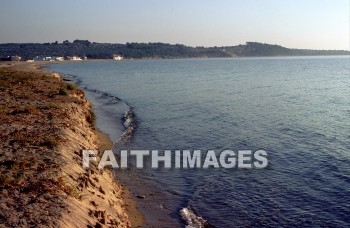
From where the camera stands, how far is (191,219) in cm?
1497

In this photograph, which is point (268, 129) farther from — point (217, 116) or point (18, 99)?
point (18, 99)

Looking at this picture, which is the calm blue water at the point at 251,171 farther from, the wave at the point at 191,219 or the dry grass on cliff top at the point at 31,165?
the dry grass on cliff top at the point at 31,165

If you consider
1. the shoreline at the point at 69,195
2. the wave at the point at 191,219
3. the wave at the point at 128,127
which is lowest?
→ the wave at the point at 191,219

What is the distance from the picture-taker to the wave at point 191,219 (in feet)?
47.5

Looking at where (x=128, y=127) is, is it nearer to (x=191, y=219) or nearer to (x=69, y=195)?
(x=191, y=219)

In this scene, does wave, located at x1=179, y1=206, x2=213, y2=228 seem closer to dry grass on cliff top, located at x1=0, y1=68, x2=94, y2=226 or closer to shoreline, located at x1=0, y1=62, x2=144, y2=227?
shoreline, located at x1=0, y1=62, x2=144, y2=227

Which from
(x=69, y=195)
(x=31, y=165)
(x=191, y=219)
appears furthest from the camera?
(x=191, y=219)

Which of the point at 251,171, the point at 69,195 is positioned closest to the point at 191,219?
the point at 69,195

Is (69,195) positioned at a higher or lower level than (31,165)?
lower

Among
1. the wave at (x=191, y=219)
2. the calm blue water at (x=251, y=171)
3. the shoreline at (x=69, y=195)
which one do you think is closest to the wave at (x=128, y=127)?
the calm blue water at (x=251, y=171)

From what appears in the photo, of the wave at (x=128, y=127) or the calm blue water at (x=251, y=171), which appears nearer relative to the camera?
the calm blue water at (x=251, y=171)

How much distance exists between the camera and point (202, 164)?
22.2 m

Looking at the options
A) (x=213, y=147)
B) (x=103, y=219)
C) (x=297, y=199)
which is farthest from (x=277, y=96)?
(x=103, y=219)

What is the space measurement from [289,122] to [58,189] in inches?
1040
